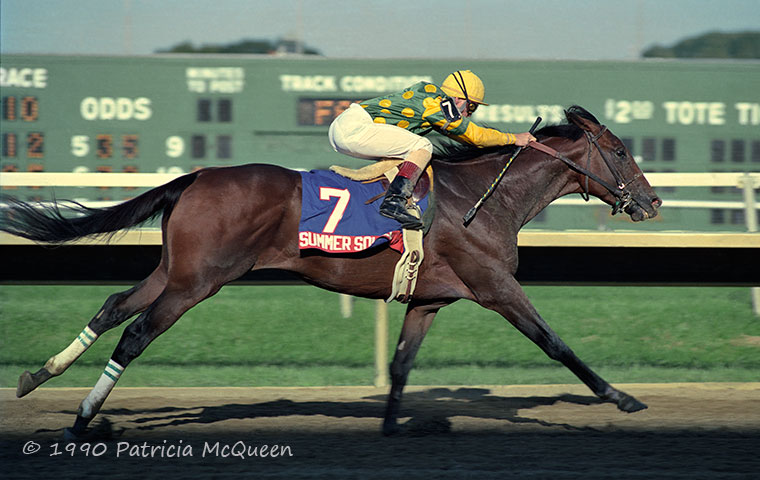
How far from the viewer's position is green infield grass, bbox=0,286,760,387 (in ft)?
24.6

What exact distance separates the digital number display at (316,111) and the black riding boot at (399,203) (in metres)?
9.49

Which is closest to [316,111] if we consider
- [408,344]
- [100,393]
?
[408,344]

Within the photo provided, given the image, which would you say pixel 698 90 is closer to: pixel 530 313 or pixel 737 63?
pixel 737 63

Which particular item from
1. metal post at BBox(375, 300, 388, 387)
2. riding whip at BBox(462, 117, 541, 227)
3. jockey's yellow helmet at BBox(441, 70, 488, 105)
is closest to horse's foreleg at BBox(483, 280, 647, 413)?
riding whip at BBox(462, 117, 541, 227)

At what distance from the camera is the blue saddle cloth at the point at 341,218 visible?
5059mm

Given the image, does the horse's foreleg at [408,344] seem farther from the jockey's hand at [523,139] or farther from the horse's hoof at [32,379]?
the horse's hoof at [32,379]

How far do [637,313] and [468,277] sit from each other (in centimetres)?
489

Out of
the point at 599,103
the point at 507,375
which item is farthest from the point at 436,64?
the point at 507,375

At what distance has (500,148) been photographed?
5.72 metres

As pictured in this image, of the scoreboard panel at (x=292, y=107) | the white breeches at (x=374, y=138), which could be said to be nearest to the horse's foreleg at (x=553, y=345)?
the white breeches at (x=374, y=138)

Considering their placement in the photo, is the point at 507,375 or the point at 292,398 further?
the point at 507,375

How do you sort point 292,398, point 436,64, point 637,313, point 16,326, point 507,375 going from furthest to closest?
point 436,64 < point 637,313 < point 16,326 < point 507,375 < point 292,398

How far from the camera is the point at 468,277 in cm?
530

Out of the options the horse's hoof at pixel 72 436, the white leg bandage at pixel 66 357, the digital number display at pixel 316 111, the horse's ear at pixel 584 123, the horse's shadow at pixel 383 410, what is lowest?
the horse's shadow at pixel 383 410
